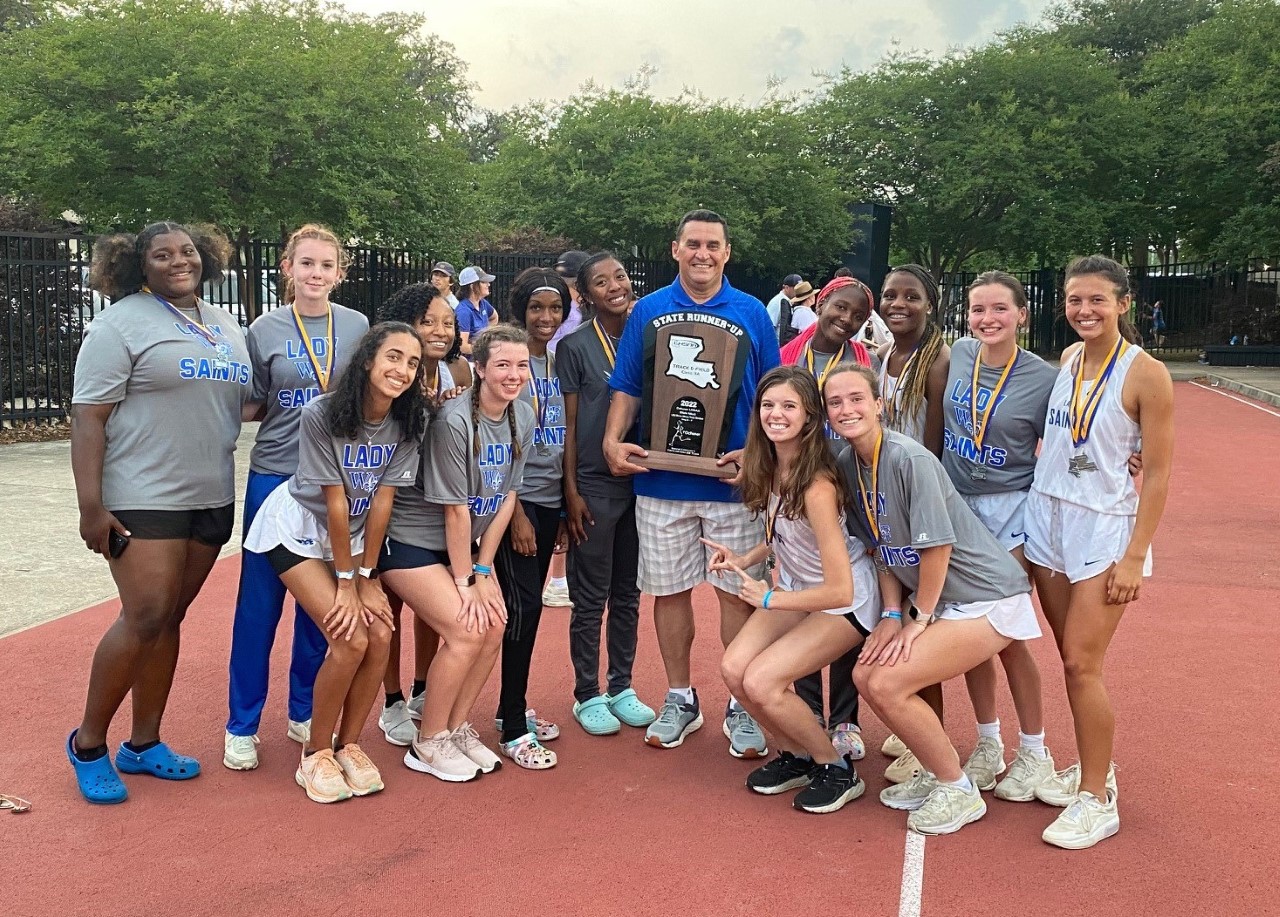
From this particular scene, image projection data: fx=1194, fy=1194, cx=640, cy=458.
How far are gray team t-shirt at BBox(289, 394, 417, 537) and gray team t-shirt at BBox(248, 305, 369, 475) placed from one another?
197mm

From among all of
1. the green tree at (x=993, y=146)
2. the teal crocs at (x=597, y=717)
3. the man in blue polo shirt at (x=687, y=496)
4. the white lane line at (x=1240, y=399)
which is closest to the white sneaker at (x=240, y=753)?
the teal crocs at (x=597, y=717)

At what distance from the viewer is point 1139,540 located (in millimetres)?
3941

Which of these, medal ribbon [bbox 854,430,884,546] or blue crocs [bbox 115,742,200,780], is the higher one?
medal ribbon [bbox 854,430,884,546]

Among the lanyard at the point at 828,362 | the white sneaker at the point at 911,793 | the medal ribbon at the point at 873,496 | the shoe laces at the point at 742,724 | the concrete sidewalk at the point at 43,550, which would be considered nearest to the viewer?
→ the medal ribbon at the point at 873,496

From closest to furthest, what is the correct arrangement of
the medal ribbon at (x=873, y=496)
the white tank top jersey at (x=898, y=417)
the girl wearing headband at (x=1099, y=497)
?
1. the girl wearing headband at (x=1099, y=497)
2. the medal ribbon at (x=873, y=496)
3. the white tank top jersey at (x=898, y=417)

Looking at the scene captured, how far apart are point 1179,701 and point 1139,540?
1.89 metres

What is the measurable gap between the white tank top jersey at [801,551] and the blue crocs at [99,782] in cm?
255

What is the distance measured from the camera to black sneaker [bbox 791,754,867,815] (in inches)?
168

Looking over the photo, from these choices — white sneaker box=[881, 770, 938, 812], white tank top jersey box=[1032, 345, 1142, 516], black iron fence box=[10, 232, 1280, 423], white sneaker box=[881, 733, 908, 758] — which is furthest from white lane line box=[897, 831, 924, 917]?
black iron fence box=[10, 232, 1280, 423]

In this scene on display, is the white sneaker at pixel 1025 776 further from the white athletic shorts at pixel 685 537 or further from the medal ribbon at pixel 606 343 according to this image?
the medal ribbon at pixel 606 343

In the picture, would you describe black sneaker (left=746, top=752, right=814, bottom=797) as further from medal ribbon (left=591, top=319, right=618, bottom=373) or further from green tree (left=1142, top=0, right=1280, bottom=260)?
green tree (left=1142, top=0, right=1280, bottom=260)

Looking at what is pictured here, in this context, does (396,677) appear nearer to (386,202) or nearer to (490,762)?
(490,762)

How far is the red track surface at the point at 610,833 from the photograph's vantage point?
11.9 ft

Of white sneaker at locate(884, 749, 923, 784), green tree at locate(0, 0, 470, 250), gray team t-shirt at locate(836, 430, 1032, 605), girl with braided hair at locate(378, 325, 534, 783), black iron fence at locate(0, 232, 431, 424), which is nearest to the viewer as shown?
gray team t-shirt at locate(836, 430, 1032, 605)
